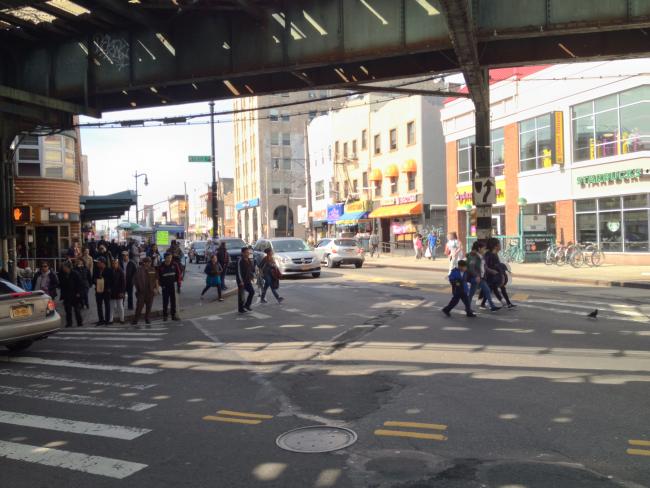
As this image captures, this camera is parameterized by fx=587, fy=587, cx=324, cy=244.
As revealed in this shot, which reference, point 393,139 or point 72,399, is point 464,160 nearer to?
point 393,139

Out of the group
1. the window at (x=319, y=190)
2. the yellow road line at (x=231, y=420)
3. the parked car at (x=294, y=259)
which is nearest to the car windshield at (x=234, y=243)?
the parked car at (x=294, y=259)

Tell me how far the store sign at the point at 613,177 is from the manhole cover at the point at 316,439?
24.0 m

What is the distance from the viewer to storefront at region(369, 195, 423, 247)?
40.9 m

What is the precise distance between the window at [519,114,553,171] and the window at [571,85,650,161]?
1.57 meters

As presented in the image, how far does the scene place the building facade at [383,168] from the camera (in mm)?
41125

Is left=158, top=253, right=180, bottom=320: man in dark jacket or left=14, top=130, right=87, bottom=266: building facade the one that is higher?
left=14, top=130, right=87, bottom=266: building facade

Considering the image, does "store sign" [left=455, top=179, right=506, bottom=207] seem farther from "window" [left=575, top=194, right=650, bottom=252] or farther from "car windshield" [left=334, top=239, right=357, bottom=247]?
"car windshield" [left=334, top=239, right=357, bottom=247]

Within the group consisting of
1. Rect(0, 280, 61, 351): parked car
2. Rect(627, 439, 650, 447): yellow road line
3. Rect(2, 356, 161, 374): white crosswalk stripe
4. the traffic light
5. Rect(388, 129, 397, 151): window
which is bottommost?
Rect(2, 356, 161, 374): white crosswalk stripe

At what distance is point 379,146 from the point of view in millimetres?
46344

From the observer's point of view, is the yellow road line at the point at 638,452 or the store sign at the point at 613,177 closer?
the yellow road line at the point at 638,452

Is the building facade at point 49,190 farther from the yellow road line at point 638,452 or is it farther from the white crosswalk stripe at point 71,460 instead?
the yellow road line at point 638,452

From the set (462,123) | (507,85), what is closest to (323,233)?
(462,123)

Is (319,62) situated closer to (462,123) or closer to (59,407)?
(59,407)

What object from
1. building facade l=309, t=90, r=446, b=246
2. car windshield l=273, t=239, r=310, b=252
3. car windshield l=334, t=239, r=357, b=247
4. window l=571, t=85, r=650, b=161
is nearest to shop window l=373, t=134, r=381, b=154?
building facade l=309, t=90, r=446, b=246
